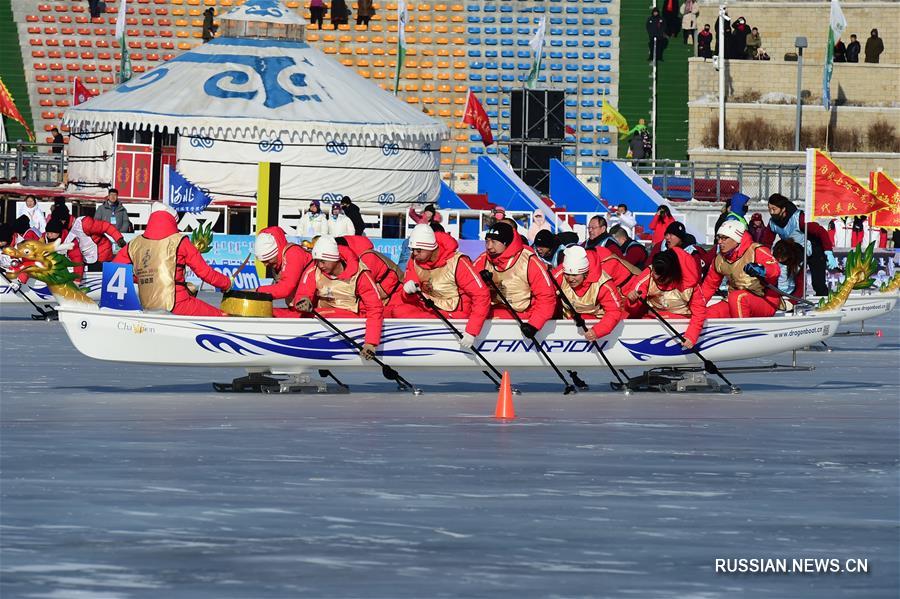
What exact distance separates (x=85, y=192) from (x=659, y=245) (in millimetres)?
21982

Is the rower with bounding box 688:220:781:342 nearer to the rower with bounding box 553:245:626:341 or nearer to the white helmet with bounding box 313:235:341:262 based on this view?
the rower with bounding box 553:245:626:341

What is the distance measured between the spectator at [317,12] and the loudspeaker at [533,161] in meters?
11.2

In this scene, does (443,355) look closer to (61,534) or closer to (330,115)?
(61,534)

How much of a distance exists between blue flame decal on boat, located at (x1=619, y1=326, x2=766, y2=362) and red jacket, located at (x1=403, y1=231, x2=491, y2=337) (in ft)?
4.91

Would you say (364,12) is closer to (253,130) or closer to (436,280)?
(253,130)

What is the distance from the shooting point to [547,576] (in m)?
9.01

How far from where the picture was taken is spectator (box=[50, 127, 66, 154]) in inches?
1883

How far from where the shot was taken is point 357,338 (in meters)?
17.0

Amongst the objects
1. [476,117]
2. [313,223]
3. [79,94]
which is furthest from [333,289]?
[79,94]

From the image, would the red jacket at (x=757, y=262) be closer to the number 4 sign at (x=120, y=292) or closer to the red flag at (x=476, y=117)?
the number 4 sign at (x=120, y=292)

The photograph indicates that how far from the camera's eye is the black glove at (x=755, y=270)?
18547mm

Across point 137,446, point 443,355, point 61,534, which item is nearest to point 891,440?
point 443,355

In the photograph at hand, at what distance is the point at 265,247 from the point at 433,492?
608 cm

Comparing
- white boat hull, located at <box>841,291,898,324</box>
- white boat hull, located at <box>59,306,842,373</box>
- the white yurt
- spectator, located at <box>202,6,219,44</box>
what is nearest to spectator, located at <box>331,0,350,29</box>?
spectator, located at <box>202,6,219,44</box>
